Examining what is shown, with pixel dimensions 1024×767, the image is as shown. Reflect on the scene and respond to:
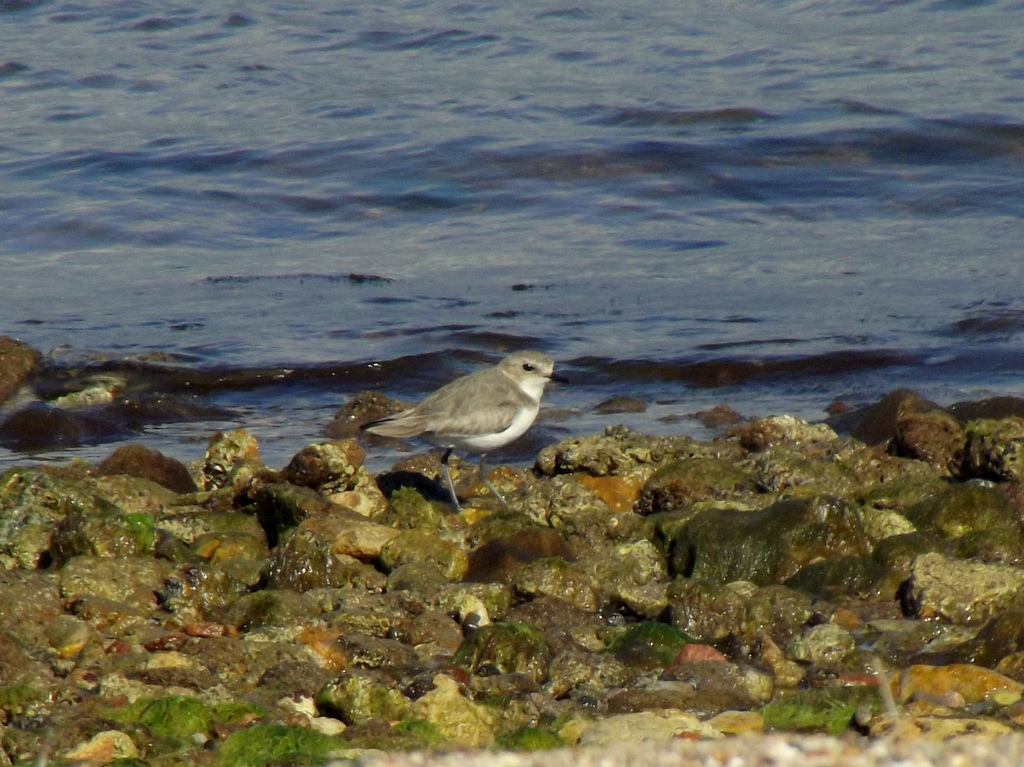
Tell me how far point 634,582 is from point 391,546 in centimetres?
105

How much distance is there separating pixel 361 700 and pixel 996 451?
152 inches

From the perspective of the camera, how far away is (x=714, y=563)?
5.93 m

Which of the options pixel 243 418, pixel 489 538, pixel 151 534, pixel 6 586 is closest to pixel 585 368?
pixel 243 418

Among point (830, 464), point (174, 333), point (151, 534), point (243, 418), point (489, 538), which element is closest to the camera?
point (151, 534)

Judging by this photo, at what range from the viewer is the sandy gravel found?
2617mm

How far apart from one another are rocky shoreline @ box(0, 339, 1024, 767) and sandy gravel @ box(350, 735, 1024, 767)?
2 cm

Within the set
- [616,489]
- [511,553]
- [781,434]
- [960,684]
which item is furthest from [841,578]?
[781,434]

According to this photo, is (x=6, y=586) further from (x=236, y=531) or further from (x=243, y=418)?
(x=243, y=418)

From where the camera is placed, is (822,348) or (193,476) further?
(822,348)

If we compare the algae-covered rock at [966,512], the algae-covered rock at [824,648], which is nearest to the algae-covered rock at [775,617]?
the algae-covered rock at [824,648]

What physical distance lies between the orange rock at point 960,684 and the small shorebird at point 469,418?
3.06 meters

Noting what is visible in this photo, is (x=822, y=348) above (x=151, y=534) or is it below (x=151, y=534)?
below

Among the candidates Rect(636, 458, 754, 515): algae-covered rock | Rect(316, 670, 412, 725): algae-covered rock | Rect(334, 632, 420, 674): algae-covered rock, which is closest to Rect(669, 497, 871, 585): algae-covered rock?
Rect(636, 458, 754, 515): algae-covered rock

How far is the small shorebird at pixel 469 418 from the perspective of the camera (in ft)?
24.7
